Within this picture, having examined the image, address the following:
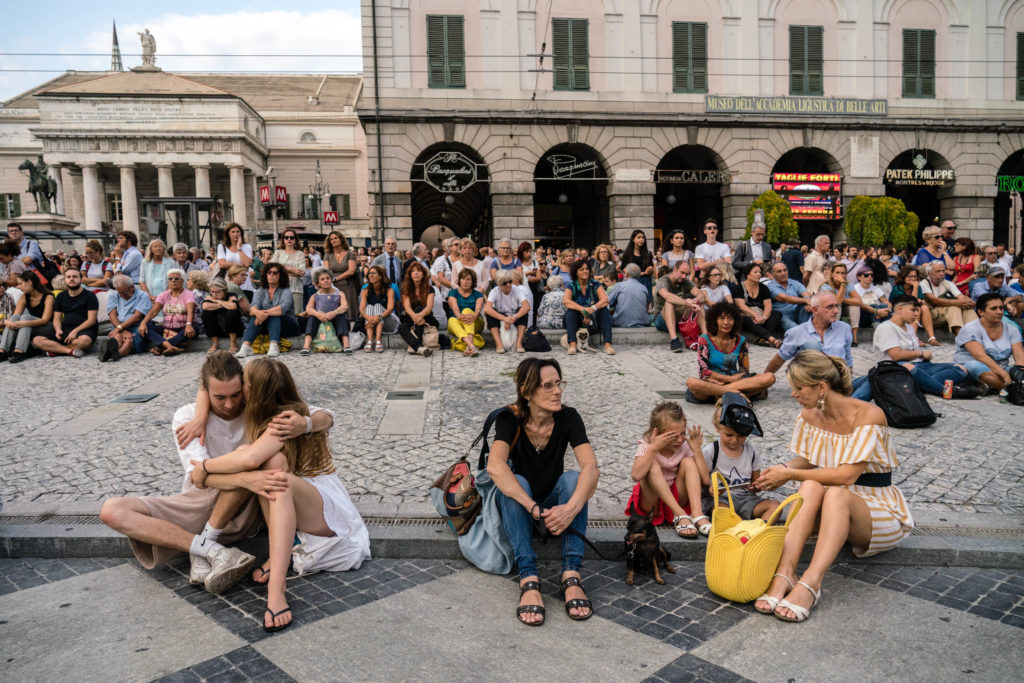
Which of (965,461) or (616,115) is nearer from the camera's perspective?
(965,461)

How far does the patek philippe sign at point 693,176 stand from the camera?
26.8 m

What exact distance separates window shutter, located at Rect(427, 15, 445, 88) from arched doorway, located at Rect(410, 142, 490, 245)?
2413 millimetres

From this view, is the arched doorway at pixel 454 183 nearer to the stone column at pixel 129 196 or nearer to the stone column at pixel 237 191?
the stone column at pixel 237 191

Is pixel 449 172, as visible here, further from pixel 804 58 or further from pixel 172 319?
pixel 172 319

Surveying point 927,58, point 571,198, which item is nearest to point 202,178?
point 571,198

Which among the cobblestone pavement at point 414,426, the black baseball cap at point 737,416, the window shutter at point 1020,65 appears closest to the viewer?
the black baseball cap at point 737,416

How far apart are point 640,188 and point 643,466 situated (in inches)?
910

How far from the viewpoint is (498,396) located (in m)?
9.11

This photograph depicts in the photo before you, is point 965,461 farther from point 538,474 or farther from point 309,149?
point 309,149

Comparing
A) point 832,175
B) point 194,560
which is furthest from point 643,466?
point 832,175

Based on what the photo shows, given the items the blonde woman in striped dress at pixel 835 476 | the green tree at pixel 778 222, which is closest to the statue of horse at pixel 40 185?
the green tree at pixel 778 222

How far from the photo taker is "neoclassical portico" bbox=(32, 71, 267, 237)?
49.6 m

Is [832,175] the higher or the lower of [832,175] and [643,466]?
the higher

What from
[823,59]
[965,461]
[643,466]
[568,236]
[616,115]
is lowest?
[965,461]
